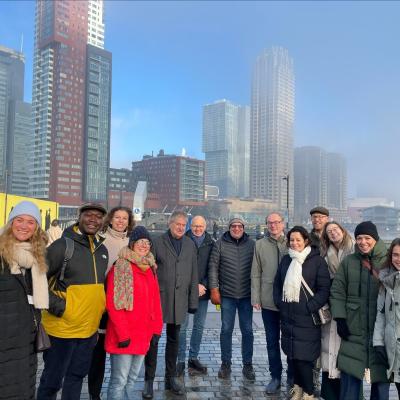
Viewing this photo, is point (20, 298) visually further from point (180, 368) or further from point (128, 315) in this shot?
point (180, 368)

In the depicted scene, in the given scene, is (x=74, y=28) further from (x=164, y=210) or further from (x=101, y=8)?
(x=164, y=210)

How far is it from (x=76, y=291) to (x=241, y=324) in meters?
2.49

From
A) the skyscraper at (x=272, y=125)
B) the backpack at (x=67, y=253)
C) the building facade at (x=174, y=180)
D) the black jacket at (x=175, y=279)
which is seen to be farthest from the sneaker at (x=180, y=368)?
the skyscraper at (x=272, y=125)

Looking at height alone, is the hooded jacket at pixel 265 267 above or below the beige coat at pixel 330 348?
above

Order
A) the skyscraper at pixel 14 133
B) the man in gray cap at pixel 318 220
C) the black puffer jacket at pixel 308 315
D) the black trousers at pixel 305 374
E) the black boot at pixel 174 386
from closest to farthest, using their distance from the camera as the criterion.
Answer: the black puffer jacket at pixel 308 315, the black trousers at pixel 305 374, the black boot at pixel 174 386, the man in gray cap at pixel 318 220, the skyscraper at pixel 14 133

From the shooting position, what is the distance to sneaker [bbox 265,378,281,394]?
168 inches

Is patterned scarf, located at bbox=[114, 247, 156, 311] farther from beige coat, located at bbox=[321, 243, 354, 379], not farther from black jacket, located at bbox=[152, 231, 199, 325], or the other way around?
beige coat, located at bbox=[321, 243, 354, 379]

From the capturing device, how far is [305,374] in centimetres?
390

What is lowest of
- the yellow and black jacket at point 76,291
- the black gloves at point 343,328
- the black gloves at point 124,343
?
the black gloves at point 124,343

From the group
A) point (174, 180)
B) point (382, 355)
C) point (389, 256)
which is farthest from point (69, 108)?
point (382, 355)

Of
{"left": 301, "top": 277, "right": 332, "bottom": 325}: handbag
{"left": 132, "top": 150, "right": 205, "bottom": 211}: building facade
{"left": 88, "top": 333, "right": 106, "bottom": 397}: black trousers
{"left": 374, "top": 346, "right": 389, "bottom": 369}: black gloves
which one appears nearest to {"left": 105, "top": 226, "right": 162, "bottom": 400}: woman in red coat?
{"left": 88, "top": 333, "right": 106, "bottom": 397}: black trousers

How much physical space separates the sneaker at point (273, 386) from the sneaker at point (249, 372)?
303mm

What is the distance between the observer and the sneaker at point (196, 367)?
15.9 ft

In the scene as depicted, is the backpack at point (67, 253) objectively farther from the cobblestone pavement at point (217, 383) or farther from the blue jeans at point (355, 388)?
the blue jeans at point (355, 388)
